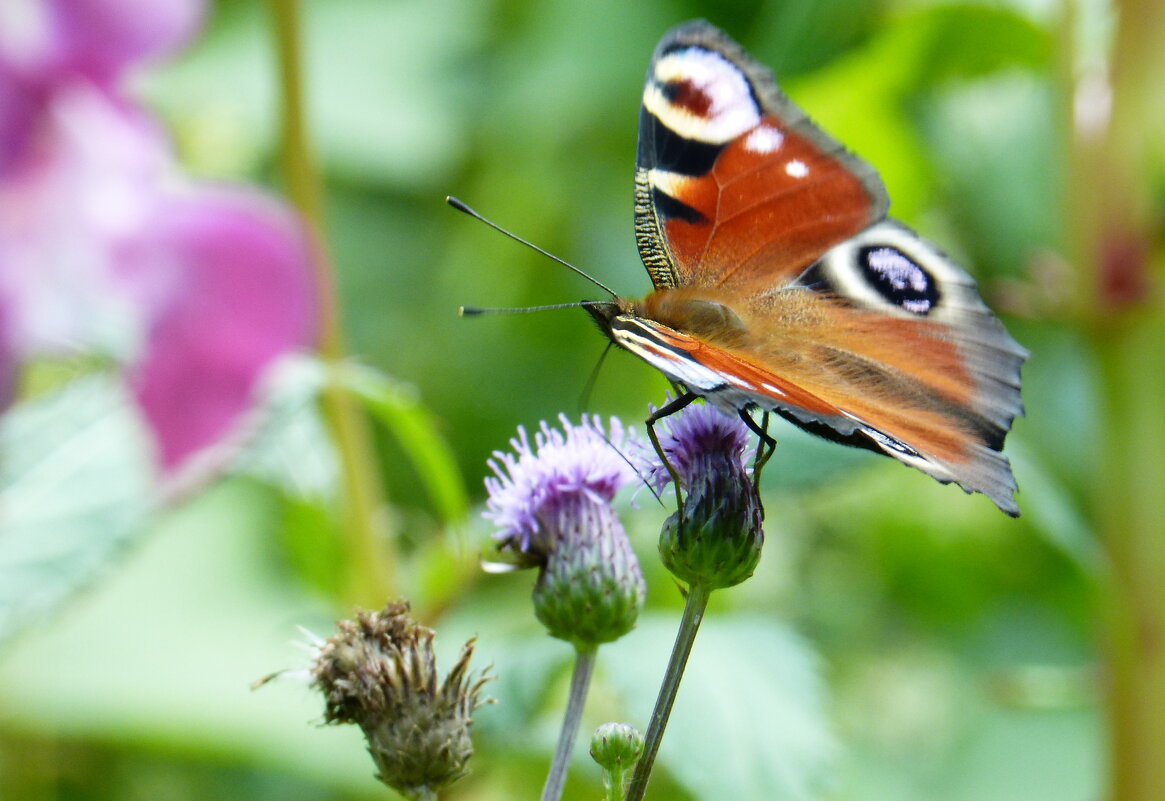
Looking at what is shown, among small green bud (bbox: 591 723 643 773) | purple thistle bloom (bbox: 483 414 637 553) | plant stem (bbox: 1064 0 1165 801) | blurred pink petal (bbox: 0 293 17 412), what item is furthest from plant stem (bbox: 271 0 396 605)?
plant stem (bbox: 1064 0 1165 801)

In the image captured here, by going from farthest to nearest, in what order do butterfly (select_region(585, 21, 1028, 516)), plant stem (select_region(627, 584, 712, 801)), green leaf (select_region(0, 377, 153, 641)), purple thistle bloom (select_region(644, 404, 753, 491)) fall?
green leaf (select_region(0, 377, 153, 641)) → butterfly (select_region(585, 21, 1028, 516)) → purple thistle bloom (select_region(644, 404, 753, 491)) → plant stem (select_region(627, 584, 712, 801))

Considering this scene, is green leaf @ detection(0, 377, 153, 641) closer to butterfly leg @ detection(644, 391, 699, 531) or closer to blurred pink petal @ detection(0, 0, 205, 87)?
blurred pink petal @ detection(0, 0, 205, 87)

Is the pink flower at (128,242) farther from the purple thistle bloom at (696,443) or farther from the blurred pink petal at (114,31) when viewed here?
the purple thistle bloom at (696,443)

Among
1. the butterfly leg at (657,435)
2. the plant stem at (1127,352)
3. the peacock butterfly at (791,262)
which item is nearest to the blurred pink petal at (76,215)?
the peacock butterfly at (791,262)

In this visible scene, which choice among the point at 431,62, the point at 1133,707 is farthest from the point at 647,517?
the point at 431,62

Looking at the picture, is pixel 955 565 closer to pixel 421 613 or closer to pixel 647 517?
pixel 647 517

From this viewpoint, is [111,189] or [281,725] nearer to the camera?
[111,189]

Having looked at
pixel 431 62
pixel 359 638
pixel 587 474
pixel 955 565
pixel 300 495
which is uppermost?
pixel 431 62
